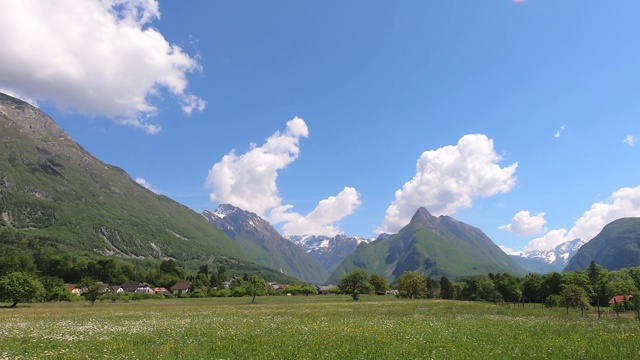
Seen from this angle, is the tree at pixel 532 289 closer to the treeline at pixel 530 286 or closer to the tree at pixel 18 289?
the treeline at pixel 530 286

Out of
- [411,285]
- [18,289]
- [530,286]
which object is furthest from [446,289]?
[18,289]

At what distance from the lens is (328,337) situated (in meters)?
22.2

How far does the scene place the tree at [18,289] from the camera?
8092 cm

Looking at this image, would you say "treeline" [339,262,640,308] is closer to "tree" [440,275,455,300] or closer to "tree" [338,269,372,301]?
"tree" [338,269,372,301]

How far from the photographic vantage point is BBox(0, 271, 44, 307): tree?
80919 mm

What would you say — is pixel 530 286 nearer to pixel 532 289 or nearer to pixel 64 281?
pixel 532 289

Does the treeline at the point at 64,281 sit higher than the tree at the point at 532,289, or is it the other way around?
the treeline at the point at 64,281

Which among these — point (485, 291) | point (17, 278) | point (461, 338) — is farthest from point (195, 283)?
point (461, 338)

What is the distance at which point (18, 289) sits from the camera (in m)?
81.5

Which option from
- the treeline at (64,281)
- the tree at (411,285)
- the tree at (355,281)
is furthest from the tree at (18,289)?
the tree at (411,285)

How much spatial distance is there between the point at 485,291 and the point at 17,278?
146887 millimetres

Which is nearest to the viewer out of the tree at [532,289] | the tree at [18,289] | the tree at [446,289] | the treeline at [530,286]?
the tree at [18,289]

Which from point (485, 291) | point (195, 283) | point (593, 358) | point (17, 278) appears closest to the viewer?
point (593, 358)

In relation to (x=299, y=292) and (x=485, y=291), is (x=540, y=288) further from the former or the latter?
(x=299, y=292)
